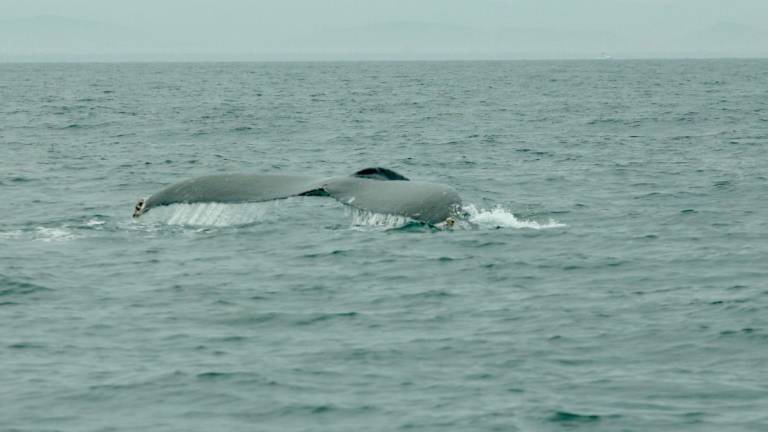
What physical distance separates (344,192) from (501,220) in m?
5.50

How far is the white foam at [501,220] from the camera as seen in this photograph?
20484 mm

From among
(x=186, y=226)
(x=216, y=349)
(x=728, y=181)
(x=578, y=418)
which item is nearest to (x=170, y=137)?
(x=728, y=181)

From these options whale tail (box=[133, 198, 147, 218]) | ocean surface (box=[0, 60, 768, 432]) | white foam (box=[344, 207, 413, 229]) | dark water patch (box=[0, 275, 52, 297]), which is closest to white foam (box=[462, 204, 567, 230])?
ocean surface (box=[0, 60, 768, 432])

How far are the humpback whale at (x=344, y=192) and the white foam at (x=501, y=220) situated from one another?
4.17 meters

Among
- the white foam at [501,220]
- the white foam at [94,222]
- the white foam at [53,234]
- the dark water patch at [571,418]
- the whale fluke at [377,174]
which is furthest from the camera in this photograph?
the white foam at [501,220]

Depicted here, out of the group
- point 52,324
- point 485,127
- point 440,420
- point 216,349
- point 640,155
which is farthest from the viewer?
point 485,127

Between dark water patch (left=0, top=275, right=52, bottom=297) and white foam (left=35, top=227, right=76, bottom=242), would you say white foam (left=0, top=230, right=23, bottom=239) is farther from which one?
dark water patch (left=0, top=275, right=52, bottom=297)

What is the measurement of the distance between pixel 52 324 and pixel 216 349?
6.88 feet

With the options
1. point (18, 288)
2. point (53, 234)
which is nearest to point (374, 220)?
point (53, 234)

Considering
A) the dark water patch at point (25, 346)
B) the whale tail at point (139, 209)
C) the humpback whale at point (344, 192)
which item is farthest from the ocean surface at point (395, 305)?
the humpback whale at point (344, 192)

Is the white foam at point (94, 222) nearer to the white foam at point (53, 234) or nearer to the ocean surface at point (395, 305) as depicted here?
the ocean surface at point (395, 305)

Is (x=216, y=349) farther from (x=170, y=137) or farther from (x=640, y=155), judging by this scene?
(x=170, y=137)

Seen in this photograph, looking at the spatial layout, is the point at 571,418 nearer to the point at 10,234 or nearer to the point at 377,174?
the point at 377,174

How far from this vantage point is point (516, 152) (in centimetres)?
3581
